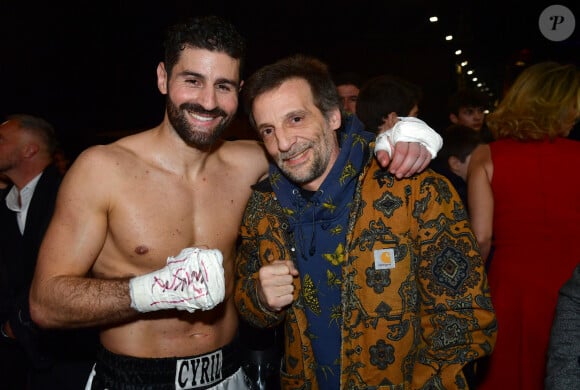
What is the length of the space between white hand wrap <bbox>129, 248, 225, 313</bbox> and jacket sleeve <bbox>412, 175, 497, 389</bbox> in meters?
0.74

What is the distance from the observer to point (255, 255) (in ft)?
7.05

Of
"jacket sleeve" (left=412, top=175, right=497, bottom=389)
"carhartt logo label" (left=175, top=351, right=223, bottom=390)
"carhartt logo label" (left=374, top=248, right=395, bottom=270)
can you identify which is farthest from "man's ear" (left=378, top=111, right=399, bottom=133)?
"carhartt logo label" (left=175, top=351, right=223, bottom=390)

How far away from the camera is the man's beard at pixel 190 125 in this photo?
2.12 meters

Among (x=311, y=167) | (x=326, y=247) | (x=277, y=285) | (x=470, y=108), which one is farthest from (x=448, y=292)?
(x=470, y=108)

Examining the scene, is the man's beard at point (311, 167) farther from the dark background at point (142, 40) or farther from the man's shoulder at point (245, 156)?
the dark background at point (142, 40)

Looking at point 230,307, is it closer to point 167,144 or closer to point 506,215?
point 167,144

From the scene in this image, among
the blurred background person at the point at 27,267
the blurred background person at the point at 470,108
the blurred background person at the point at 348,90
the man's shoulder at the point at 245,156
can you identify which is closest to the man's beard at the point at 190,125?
the man's shoulder at the point at 245,156

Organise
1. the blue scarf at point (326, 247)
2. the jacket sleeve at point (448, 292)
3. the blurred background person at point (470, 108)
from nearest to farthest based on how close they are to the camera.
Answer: the jacket sleeve at point (448, 292) < the blue scarf at point (326, 247) < the blurred background person at point (470, 108)

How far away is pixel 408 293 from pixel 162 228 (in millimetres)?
1088

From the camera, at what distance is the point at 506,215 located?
262cm

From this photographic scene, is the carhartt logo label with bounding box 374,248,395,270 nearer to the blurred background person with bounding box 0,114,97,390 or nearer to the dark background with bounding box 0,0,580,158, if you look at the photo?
the blurred background person with bounding box 0,114,97,390

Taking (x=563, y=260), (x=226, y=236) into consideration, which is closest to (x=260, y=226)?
(x=226, y=236)

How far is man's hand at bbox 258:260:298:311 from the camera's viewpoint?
177 cm

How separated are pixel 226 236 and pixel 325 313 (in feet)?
2.20
